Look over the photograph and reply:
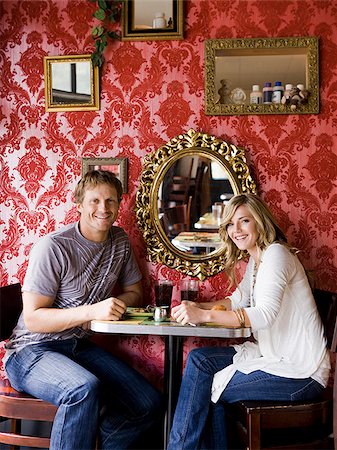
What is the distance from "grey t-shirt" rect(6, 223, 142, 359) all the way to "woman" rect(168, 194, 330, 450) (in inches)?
23.0

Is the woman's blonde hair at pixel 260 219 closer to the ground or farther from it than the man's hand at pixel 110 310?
farther from it

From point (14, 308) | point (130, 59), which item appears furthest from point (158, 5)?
point (14, 308)

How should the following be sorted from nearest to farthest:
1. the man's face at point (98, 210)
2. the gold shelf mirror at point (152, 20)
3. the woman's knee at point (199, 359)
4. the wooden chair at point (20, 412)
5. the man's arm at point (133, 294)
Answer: the wooden chair at point (20, 412), the woman's knee at point (199, 359), the man's face at point (98, 210), the man's arm at point (133, 294), the gold shelf mirror at point (152, 20)

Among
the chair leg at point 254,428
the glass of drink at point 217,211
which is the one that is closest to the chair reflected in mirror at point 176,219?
the glass of drink at point 217,211

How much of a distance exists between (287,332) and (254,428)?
41cm

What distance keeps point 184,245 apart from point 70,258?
0.66m

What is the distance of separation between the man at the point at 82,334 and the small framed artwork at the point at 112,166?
255mm

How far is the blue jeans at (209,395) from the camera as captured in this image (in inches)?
104

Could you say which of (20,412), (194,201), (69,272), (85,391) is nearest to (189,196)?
(194,201)

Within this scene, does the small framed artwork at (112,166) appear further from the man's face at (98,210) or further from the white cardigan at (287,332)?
the white cardigan at (287,332)

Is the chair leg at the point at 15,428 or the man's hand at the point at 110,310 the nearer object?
the man's hand at the point at 110,310

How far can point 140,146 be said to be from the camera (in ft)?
11.2

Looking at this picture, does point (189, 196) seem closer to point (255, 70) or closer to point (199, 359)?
point (255, 70)

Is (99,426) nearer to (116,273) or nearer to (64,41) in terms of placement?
(116,273)
